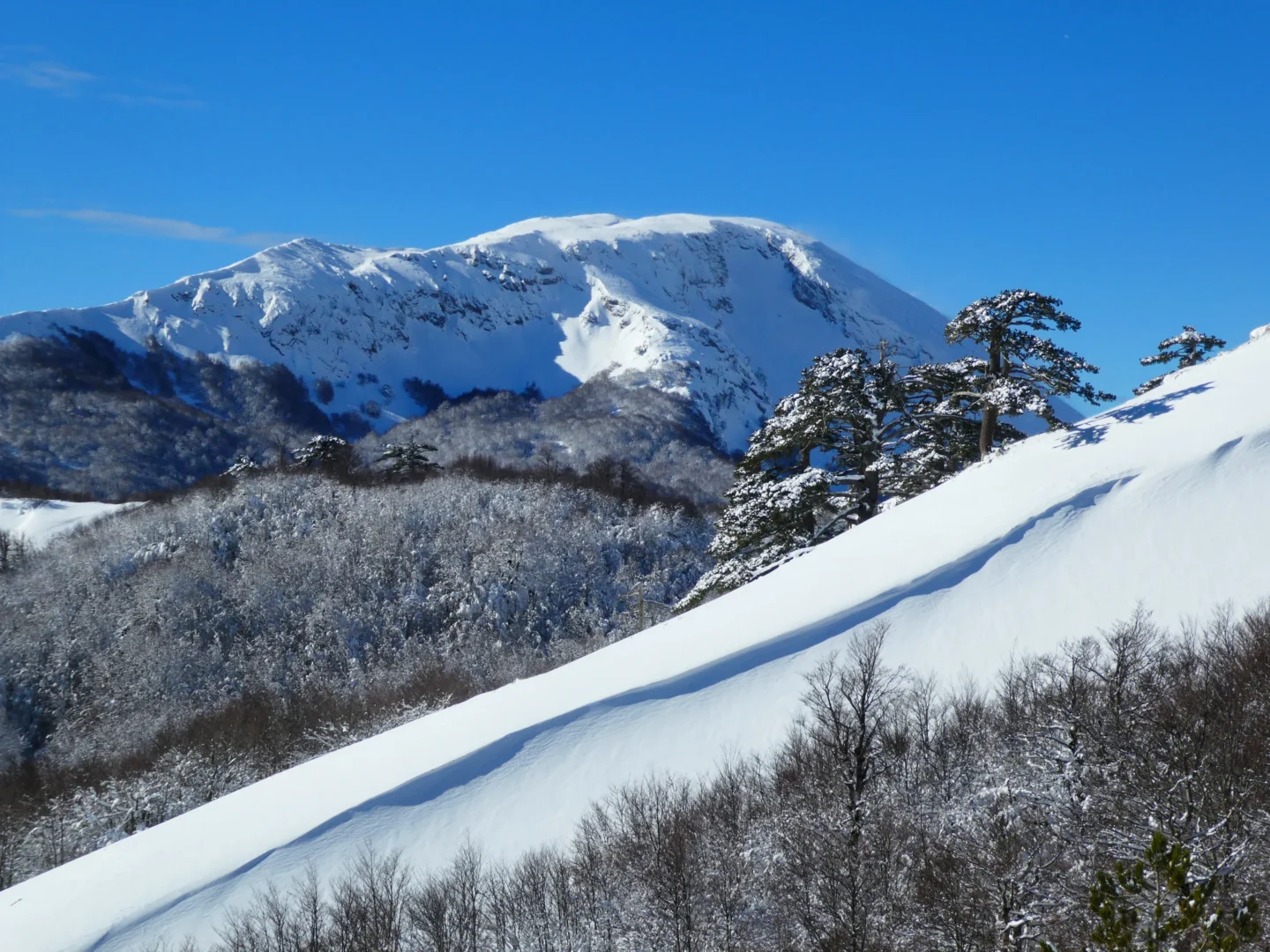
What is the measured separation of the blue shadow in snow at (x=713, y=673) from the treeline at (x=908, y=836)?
2.00 meters

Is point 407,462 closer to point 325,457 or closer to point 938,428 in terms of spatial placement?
point 325,457

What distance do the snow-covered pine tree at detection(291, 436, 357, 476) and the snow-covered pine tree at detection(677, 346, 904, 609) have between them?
60.6 m

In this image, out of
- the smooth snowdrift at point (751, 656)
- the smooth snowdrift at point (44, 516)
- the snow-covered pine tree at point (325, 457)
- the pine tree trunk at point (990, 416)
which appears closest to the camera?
the smooth snowdrift at point (751, 656)

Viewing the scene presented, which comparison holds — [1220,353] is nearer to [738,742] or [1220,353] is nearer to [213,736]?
[738,742]

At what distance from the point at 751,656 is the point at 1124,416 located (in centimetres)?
1666

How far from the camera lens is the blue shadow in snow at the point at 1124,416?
2989 cm

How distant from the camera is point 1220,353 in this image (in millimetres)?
33844

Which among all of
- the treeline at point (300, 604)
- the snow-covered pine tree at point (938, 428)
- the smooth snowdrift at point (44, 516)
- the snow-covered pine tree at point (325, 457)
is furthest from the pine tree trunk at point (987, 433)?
the smooth snowdrift at point (44, 516)

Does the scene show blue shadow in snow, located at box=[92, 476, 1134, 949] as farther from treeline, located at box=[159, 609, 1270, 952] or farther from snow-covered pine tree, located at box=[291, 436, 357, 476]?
snow-covered pine tree, located at box=[291, 436, 357, 476]

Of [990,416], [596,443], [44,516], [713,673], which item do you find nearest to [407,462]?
[44,516]

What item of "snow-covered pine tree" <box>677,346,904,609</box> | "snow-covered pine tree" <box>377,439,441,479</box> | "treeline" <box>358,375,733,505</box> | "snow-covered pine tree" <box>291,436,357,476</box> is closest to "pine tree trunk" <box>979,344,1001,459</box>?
"snow-covered pine tree" <box>677,346,904,609</box>

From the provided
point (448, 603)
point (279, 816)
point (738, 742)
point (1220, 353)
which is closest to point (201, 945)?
point (279, 816)

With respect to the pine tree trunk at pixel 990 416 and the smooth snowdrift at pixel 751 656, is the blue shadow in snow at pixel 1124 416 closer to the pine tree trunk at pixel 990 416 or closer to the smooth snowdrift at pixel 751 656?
the smooth snowdrift at pixel 751 656

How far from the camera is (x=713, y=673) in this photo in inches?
1013
